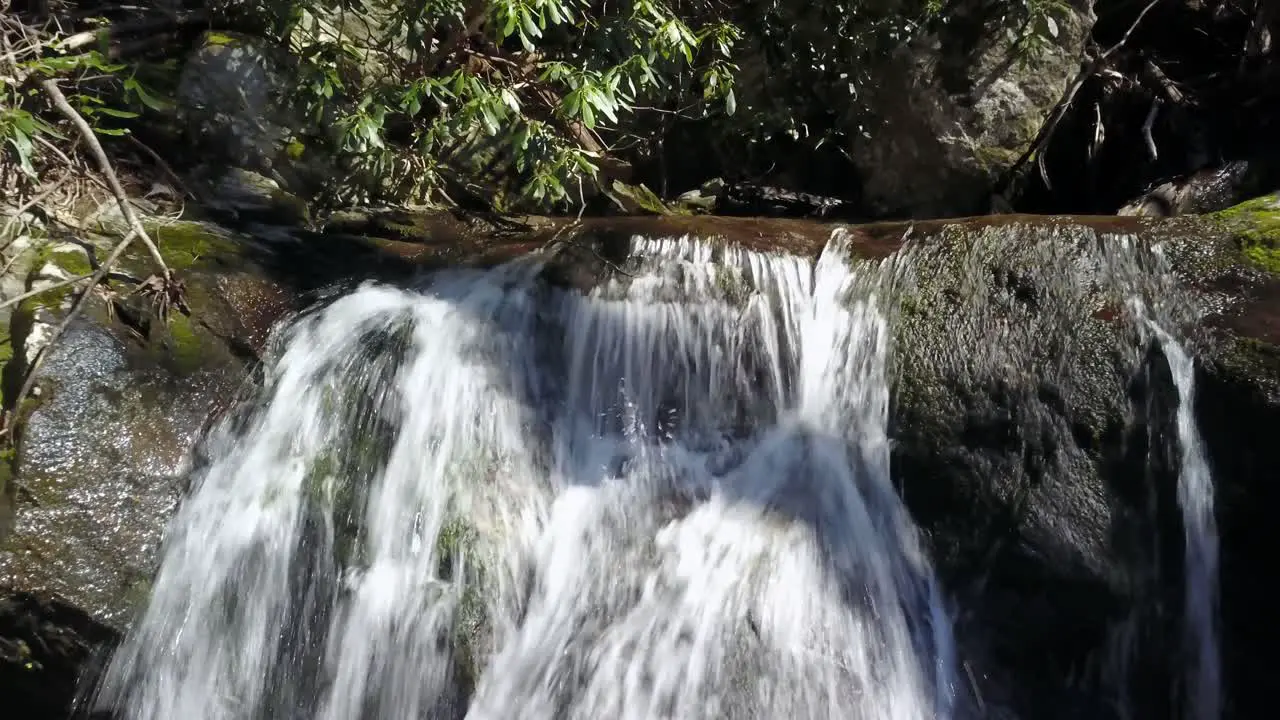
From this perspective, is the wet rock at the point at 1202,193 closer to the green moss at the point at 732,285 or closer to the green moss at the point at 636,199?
the green moss at the point at 732,285

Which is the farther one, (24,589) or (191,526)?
(191,526)

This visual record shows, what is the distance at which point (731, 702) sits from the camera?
320 cm

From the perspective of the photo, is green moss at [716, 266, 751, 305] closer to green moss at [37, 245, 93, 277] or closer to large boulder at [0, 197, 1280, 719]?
large boulder at [0, 197, 1280, 719]

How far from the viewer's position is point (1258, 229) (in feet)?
12.2

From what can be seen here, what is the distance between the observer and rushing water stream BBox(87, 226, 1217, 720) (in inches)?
129

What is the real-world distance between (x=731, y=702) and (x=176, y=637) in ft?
6.32

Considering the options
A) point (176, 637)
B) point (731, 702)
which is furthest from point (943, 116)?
point (176, 637)

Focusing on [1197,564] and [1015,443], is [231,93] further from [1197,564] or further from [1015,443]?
[1197,564]

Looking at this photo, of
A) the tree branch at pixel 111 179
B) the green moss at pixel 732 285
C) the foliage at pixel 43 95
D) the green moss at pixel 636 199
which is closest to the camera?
the foliage at pixel 43 95

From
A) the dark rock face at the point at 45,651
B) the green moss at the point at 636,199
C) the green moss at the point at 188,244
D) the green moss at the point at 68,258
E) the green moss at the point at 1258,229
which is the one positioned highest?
the green moss at the point at 636,199

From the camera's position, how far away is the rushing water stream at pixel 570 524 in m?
3.28

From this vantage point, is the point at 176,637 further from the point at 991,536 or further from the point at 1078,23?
the point at 1078,23

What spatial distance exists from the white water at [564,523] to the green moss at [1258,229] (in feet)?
4.65

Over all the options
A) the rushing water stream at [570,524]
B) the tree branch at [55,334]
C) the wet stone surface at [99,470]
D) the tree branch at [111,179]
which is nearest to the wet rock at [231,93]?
the tree branch at [111,179]
